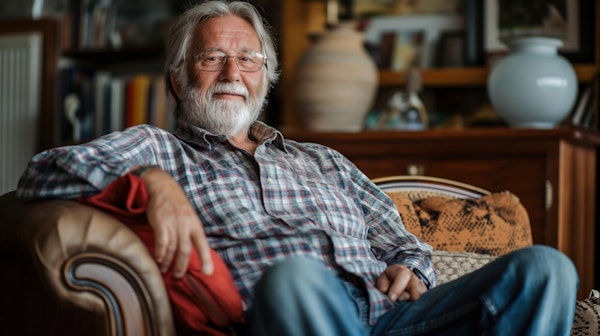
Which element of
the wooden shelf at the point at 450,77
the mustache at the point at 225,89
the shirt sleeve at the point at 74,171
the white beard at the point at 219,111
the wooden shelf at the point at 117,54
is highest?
the wooden shelf at the point at 117,54

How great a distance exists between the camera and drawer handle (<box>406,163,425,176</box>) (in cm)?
275

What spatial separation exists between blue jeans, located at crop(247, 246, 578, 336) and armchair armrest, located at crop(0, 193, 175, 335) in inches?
6.9

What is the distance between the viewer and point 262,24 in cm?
213

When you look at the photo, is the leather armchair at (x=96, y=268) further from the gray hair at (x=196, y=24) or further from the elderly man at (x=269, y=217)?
the gray hair at (x=196, y=24)

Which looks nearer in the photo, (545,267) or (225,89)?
(545,267)

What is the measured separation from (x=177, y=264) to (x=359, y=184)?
2.26 feet

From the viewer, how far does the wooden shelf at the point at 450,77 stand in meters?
3.12

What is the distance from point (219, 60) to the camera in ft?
6.57

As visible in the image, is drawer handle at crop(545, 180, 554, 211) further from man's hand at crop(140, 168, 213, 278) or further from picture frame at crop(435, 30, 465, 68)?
man's hand at crop(140, 168, 213, 278)

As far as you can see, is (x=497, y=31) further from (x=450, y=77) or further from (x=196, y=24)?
(x=196, y=24)

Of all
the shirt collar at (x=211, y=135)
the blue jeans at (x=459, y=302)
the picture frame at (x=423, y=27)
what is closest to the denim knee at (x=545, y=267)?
the blue jeans at (x=459, y=302)

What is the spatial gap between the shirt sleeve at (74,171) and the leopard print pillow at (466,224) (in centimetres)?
80

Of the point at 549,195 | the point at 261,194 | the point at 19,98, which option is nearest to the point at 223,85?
the point at 261,194

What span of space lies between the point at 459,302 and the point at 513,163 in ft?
4.14
